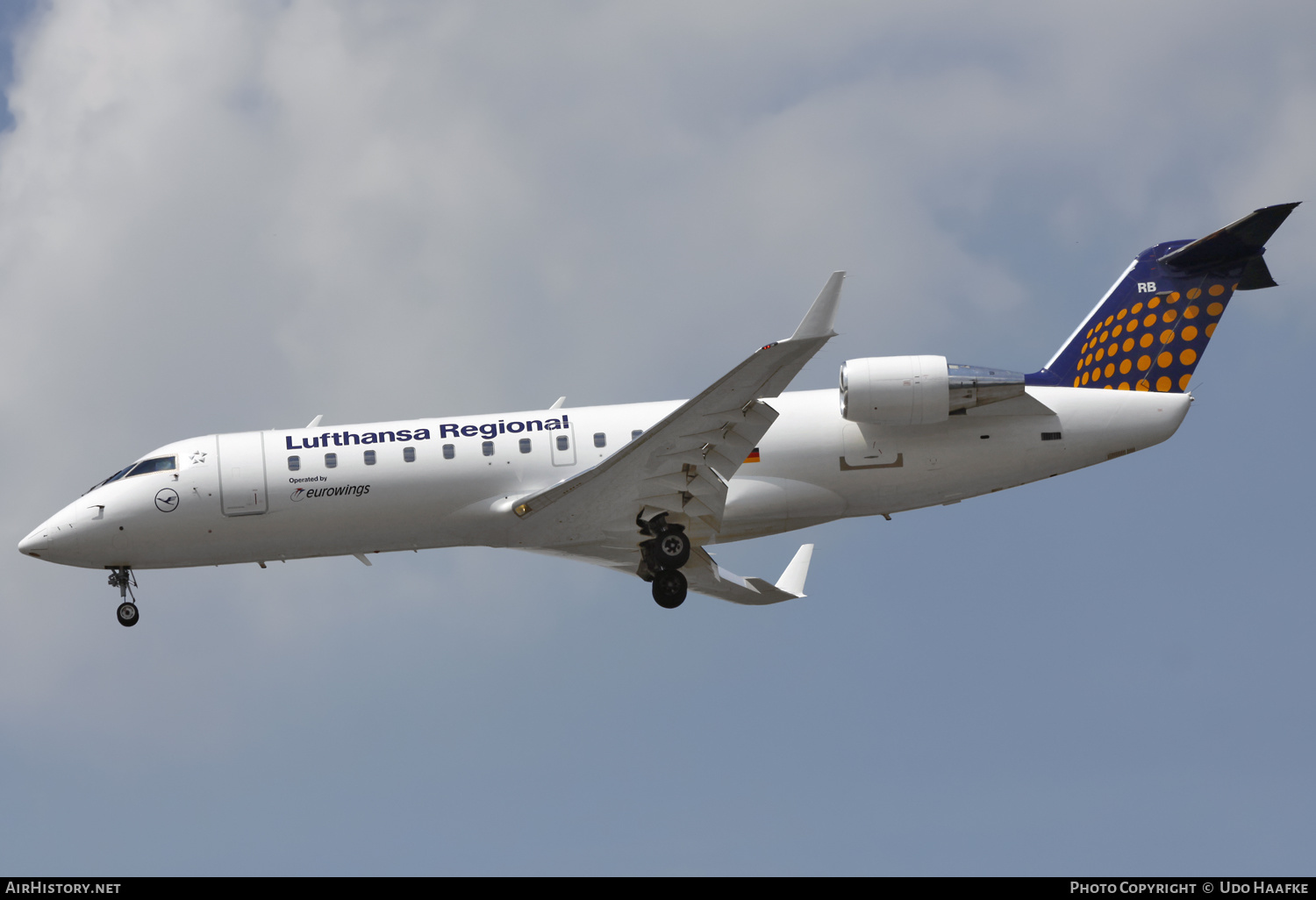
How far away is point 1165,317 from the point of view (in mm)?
26078

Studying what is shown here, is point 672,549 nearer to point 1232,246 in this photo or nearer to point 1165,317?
point 1165,317

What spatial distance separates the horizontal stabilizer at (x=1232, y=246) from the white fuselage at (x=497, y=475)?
286 centimetres

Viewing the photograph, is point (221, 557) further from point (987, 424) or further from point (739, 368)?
point (987, 424)

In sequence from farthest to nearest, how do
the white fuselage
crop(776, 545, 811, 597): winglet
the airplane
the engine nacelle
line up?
crop(776, 545, 811, 597): winglet → the white fuselage → the airplane → the engine nacelle

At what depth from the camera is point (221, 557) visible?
25.0 m

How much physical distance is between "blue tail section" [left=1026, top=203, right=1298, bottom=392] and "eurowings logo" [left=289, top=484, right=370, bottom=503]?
480 inches

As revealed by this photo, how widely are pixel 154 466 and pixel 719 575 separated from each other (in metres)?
10.8

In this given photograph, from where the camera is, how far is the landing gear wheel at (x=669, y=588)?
24719 mm

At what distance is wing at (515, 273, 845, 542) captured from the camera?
71.3 feet

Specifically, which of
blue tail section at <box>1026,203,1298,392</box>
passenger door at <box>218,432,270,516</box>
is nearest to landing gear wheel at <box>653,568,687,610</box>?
passenger door at <box>218,432,270,516</box>

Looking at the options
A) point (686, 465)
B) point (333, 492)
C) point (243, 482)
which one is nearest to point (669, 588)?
point (686, 465)

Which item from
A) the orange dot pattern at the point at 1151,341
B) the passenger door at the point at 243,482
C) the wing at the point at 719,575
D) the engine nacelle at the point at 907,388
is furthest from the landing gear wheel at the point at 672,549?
the orange dot pattern at the point at 1151,341

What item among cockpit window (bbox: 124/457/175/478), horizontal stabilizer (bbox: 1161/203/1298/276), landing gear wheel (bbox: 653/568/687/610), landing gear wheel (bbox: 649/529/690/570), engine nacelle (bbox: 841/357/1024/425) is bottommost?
landing gear wheel (bbox: 653/568/687/610)

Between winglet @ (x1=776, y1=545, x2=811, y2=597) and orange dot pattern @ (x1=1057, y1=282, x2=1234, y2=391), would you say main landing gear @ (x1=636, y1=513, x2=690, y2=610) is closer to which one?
winglet @ (x1=776, y1=545, x2=811, y2=597)
